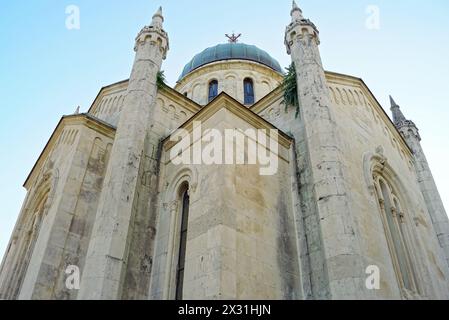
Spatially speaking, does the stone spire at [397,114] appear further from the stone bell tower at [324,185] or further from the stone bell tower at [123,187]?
the stone bell tower at [123,187]

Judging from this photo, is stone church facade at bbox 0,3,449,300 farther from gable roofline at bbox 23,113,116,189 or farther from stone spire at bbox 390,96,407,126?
stone spire at bbox 390,96,407,126

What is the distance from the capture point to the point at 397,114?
20.0 metres

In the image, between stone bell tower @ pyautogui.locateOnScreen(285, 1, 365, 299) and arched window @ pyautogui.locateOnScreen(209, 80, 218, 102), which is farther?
arched window @ pyautogui.locateOnScreen(209, 80, 218, 102)

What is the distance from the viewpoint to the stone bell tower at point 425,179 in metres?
15.1

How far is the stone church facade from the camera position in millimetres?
8578

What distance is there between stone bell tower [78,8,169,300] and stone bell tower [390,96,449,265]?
12.2 meters

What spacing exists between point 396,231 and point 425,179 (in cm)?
639

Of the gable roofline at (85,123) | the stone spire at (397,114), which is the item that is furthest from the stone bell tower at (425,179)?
the gable roofline at (85,123)

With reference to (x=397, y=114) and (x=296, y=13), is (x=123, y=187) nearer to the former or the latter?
(x=296, y=13)

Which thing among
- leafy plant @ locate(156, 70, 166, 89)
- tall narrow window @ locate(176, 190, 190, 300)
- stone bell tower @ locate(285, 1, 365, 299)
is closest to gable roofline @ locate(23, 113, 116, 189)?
leafy plant @ locate(156, 70, 166, 89)

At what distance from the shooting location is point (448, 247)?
14602 millimetres

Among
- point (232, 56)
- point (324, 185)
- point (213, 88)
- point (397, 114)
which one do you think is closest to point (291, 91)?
point (324, 185)

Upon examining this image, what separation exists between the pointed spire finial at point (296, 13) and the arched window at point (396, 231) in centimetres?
642
